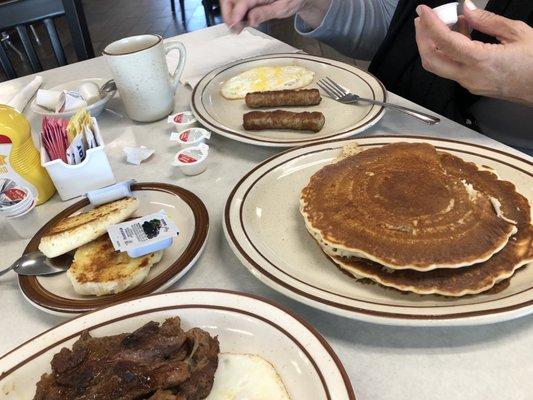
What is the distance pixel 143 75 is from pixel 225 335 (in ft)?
3.43

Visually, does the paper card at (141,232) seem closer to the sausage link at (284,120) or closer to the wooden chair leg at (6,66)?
the sausage link at (284,120)

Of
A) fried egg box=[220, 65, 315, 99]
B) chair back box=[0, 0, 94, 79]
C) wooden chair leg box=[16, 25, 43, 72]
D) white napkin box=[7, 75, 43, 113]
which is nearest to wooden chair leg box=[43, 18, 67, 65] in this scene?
chair back box=[0, 0, 94, 79]

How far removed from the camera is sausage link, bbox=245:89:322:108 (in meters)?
1.58

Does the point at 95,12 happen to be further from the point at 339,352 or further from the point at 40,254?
the point at 339,352

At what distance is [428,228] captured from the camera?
90 centimetres

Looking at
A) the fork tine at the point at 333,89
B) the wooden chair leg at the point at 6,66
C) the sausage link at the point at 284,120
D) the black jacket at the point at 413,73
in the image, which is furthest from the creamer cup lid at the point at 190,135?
the wooden chair leg at the point at 6,66

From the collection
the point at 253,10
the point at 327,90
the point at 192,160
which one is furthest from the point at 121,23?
the point at 192,160

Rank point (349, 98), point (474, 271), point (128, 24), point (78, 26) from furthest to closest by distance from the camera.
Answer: point (128, 24) < point (78, 26) < point (349, 98) < point (474, 271)

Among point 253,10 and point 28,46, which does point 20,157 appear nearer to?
point 253,10

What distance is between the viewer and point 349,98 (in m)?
1.57

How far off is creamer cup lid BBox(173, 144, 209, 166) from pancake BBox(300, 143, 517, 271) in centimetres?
41

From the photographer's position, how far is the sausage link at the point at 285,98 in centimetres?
158

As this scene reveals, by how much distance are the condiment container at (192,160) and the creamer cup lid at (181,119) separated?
223 mm

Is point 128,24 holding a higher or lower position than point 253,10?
lower
